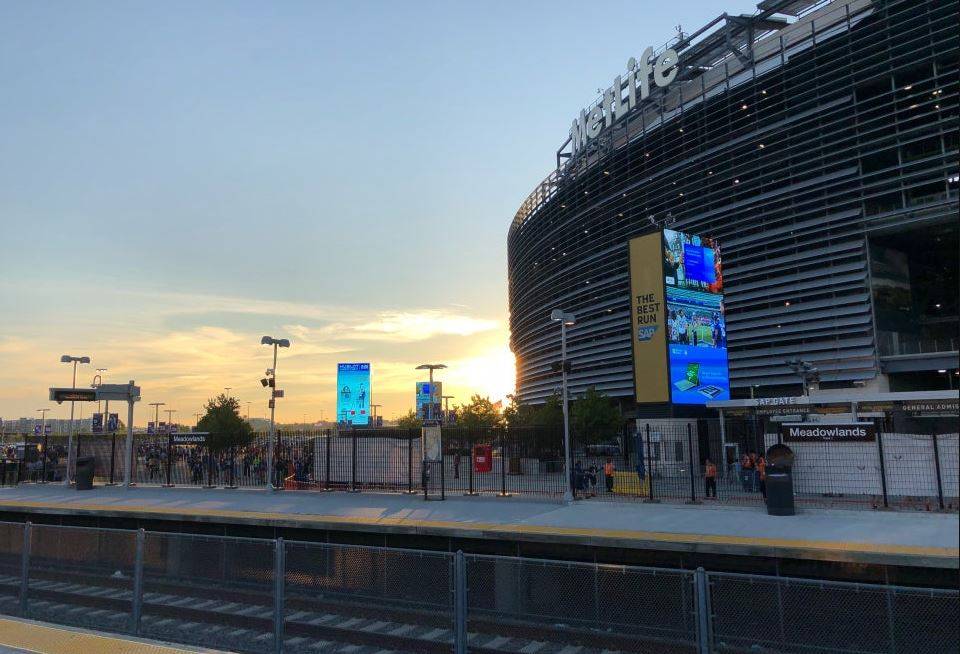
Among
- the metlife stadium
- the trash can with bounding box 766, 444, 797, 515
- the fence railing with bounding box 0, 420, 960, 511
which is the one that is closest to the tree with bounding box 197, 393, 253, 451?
the fence railing with bounding box 0, 420, 960, 511

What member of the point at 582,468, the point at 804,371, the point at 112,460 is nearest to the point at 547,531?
the point at 582,468

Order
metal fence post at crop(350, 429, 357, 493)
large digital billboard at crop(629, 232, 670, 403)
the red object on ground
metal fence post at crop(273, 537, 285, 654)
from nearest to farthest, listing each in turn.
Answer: metal fence post at crop(273, 537, 285, 654), the red object on ground, metal fence post at crop(350, 429, 357, 493), large digital billboard at crop(629, 232, 670, 403)

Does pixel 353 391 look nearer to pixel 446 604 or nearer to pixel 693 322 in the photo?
pixel 693 322

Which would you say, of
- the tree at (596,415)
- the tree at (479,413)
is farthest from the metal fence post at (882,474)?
the tree at (479,413)

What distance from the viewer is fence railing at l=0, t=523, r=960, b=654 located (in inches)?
380

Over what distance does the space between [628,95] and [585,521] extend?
185ft

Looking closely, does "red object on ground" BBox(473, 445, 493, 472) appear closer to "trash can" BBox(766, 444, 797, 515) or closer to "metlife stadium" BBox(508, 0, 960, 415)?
"trash can" BBox(766, 444, 797, 515)

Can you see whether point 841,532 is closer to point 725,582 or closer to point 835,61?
point 725,582

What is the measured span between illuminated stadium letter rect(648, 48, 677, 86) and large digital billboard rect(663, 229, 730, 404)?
2808 cm

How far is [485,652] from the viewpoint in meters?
11.4

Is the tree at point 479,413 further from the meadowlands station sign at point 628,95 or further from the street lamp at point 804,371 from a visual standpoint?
the street lamp at point 804,371

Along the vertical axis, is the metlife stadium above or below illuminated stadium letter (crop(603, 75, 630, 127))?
below

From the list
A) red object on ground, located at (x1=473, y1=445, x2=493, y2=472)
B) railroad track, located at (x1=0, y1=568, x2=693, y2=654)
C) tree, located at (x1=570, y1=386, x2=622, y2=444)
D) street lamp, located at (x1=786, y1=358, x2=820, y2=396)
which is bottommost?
railroad track, located at (x1=0, y1=568, x2=693, y2=654)

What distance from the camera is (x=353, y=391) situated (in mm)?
55062
